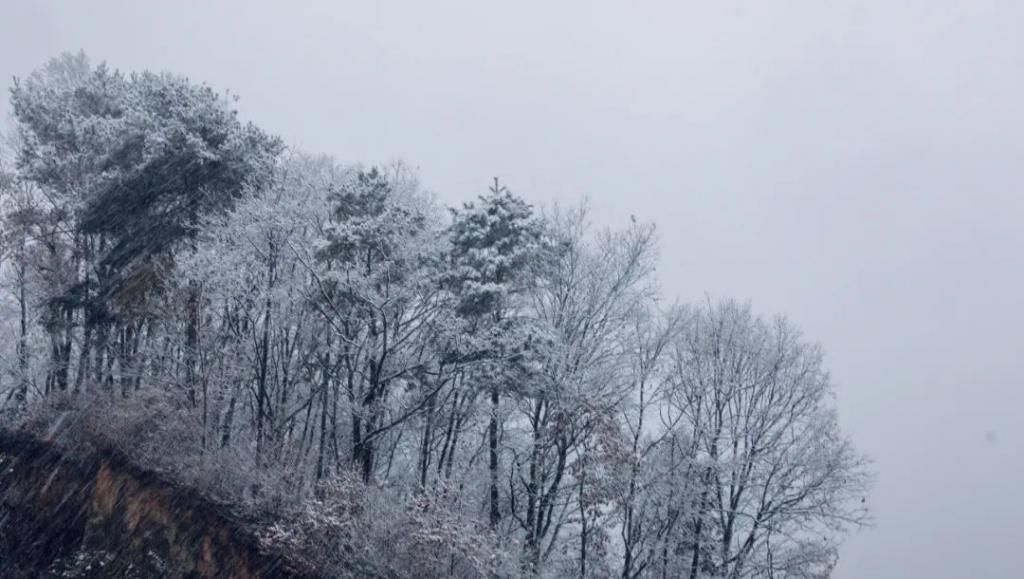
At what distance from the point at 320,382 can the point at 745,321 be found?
1402 centimetres

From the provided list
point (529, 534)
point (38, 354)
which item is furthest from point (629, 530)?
point (38, 354)

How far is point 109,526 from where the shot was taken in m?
18.7

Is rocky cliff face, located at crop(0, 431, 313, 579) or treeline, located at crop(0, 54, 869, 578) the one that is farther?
treeline, located at crop(0, 54, 869, 578)

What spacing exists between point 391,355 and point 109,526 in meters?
7.43

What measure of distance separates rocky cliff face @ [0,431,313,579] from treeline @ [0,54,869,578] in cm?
84

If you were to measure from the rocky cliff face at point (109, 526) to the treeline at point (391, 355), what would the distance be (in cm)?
84

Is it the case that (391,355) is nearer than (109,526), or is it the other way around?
(109,526)

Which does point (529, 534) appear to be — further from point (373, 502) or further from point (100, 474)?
point (100, 474)

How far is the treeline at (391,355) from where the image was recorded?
21.3 metres

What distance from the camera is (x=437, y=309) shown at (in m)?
22.0

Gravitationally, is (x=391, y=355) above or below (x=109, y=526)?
above

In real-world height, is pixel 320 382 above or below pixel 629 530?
above

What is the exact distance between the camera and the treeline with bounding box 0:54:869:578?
21344 millimetres

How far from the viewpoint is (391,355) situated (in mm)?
22078
